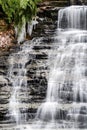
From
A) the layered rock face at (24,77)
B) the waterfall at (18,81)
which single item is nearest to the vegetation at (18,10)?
the layered rock face at (24,77)

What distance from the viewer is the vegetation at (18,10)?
13766 millimetres

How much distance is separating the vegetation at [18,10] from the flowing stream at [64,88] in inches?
55.9

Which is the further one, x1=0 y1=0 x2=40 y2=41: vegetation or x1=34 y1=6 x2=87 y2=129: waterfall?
x1=0 y1=0 x2=40 y2=41: vegetation

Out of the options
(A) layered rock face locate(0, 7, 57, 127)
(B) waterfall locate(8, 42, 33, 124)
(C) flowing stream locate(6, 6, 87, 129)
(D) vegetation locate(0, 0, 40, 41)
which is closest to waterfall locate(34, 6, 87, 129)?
(C) flowing stream locate(6, 6, 87, 129)

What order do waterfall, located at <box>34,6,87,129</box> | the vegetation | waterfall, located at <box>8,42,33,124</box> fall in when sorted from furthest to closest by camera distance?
the vegetation, waterfall, located at <box>8,42,33,124</box>, waterfall, located at <box>34,6,87,129</box>

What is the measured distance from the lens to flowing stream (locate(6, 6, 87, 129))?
10875 millimetres

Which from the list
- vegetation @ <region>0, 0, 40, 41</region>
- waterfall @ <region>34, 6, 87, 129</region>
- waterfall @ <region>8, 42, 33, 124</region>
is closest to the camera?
waterfall @ <region>34, 6, 87, 129</region>

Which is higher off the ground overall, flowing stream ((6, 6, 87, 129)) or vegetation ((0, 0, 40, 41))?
vegetation ((0, 0, 40, 41))

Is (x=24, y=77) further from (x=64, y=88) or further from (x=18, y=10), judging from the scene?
(x=18, y=10)

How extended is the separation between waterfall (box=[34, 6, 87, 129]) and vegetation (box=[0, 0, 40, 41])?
1.40 metres

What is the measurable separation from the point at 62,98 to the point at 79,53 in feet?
6.06

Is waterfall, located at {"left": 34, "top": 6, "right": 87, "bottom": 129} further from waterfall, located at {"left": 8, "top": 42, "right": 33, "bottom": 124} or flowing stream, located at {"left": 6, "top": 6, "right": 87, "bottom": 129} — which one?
waterfall, located at {"left": 8, "top": 42, "right": 33, "bottom": 124}

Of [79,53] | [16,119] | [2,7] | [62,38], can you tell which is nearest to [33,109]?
→ [16,119]

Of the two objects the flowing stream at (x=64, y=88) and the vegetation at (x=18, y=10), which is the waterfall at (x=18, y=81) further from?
the vegetation at (x=18, y=10)
